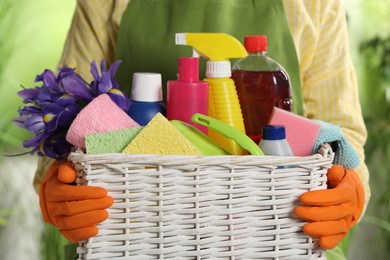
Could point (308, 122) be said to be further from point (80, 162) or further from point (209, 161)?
point (80, 162)

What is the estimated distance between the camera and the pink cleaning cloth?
3.21ft

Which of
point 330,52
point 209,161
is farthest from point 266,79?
point 330,52

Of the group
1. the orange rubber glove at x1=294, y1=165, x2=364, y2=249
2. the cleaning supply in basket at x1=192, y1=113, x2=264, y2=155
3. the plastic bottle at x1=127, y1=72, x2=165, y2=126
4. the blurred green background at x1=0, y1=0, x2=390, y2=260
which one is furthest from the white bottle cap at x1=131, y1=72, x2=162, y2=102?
the blurred green background at x1=0, y1=0, x2=390, y2=260

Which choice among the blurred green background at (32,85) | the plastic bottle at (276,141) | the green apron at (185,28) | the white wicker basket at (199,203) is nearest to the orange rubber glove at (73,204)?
the white wicker basket at (199,203)

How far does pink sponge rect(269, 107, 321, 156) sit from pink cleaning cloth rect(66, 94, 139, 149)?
0.23 m

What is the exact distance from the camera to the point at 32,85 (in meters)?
2.09

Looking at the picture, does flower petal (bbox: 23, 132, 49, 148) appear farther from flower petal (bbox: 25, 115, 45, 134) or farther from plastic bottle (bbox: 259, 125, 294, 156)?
plastic bottle (bbox: 259, 125, 294, 156)

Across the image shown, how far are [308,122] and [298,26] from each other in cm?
46

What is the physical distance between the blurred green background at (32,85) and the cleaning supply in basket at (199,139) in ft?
3.82

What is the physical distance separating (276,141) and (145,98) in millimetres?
225

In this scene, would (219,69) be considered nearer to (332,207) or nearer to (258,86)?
(258,86)

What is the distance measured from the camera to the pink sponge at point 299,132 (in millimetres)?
986

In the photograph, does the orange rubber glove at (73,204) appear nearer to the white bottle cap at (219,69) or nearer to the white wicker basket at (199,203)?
the white wicker basket at (199,203)

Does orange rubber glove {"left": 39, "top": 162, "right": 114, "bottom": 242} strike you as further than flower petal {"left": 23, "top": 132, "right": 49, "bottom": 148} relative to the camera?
No
